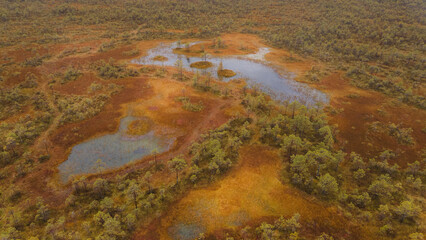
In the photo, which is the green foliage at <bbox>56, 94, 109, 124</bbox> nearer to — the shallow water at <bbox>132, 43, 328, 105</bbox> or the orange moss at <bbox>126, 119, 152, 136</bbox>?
the orange moss at <bbox>126, 119, 152, 136</bbox>

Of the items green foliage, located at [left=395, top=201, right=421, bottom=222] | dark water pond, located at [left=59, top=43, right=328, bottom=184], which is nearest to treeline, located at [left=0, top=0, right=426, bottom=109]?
dark water pond, located at [left=59, top=43, right=328, bottom=184]

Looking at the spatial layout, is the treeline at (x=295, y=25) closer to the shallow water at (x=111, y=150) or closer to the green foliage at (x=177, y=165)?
the green foliage at (x=177, y=165)

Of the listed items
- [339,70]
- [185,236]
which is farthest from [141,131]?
[339,70]

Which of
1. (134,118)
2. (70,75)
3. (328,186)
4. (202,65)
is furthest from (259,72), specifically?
(70,75)

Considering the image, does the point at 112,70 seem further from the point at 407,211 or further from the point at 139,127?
the point at 407,211

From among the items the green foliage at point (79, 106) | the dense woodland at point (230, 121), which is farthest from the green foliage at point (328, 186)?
the green foliage at point (79, 106)
